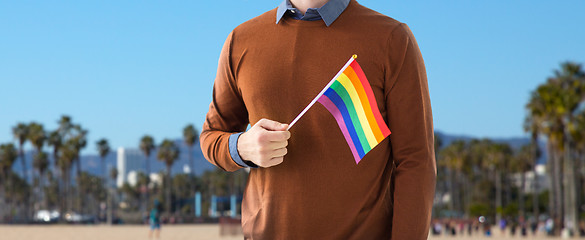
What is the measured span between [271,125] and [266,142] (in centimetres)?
5

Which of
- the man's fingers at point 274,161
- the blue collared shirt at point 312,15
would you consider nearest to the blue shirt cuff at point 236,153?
the blue collared shirt at point 312,15

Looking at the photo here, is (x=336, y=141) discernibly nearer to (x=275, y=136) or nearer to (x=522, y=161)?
(x=275, y=136)

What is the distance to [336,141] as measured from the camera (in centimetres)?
234

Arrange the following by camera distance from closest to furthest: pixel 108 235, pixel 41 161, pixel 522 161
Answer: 1. pixel 108 235
2. pixel 41 161
3. pixel 522 161

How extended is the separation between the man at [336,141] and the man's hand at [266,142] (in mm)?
16

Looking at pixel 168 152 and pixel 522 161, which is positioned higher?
pixel 168 152

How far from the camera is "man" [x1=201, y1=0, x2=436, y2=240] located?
91.7 inches

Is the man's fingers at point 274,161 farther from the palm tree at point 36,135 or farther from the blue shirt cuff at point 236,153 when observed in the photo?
the palm tree at point 36,135

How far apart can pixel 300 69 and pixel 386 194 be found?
0.49 meters

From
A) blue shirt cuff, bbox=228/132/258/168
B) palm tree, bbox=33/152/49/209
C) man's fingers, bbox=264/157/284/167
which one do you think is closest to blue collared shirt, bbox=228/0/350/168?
blue shirt cuff, bbox=228/132/258/168

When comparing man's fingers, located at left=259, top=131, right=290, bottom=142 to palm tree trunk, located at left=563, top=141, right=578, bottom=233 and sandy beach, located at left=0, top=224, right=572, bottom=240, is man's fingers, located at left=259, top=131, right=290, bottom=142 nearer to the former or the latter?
sandy beach, located at left=0, top=224, right=572, bottom=240

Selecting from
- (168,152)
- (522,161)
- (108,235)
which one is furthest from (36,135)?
(522,161)

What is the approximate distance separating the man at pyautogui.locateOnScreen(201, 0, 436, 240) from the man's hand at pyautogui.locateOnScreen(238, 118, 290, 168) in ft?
0.05

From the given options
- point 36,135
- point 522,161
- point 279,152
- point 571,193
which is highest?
point 36,135
